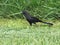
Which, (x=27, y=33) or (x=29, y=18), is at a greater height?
(x=27, y=33)

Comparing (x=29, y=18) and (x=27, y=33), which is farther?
(x=29, y=18)

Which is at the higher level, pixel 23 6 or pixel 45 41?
pixel 45 41

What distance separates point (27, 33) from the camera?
7172 millimetres

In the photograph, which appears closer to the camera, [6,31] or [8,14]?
[6,31]

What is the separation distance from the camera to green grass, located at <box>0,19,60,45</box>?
642cm

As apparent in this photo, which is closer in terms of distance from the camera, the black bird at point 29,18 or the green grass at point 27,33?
the green grass at point 27,33

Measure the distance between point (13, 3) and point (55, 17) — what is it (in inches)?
49.2

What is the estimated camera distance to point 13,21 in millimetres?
8633

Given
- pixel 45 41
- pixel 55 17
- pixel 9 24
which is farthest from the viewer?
pixel 55 17

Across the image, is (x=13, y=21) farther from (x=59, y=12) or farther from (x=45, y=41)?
(x=45, y=41)

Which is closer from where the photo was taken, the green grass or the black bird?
the green grass

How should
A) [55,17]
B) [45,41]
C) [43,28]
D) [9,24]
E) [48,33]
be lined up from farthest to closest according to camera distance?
[55,17] → [9,24] → [43,28] → [48,33] → [45,41]

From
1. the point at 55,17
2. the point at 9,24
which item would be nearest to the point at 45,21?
the point at 55,17

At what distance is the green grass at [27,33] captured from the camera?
253 inches
